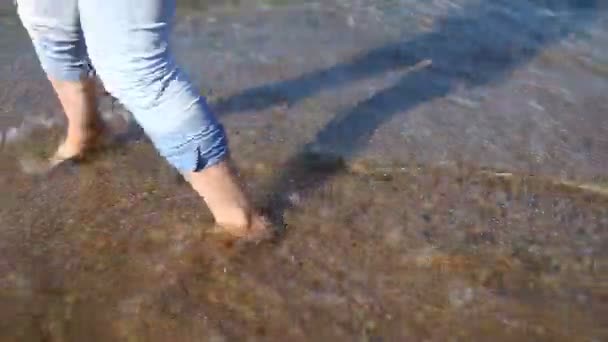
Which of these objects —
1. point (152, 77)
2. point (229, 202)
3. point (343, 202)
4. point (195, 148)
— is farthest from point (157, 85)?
point (343, 202)

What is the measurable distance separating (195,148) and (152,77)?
0.20 meters

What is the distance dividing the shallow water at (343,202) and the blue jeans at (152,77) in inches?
15.7

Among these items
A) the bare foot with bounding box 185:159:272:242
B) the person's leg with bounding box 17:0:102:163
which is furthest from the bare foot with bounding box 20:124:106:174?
the bare foot with bounding box 185:159:272:242

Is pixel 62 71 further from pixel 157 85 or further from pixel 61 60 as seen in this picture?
pixel 157 85

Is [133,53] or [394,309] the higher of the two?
[133,53]

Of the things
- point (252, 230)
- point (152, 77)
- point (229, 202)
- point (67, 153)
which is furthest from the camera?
point (67, 153)

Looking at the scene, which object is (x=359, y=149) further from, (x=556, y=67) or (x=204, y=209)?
(x=556, y=67)

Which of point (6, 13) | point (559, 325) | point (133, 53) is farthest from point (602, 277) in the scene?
point (6, 13)

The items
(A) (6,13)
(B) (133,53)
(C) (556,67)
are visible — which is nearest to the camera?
(B) (133,53)

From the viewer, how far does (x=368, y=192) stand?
2438mm

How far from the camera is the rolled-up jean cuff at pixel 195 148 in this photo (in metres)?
1.88

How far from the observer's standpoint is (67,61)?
2.28m

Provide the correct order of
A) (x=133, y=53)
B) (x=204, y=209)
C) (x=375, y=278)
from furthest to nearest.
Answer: (x=204, y=209)
(x=375, y=278)
(x=133, y=53)

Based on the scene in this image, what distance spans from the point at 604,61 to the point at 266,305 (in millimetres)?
2143
